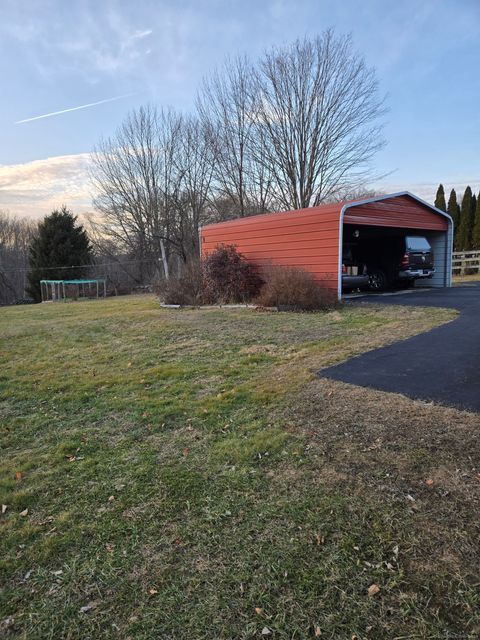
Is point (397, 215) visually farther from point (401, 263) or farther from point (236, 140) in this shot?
point (236, 140)

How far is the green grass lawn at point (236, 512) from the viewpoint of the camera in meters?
1.69

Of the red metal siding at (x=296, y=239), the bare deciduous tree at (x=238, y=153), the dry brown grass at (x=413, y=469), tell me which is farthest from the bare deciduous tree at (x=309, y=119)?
the dry brown grass at (x=413, y=469)

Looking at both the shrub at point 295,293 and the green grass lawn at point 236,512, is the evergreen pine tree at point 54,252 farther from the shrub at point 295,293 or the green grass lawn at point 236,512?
the green grass lawn at point 236,512

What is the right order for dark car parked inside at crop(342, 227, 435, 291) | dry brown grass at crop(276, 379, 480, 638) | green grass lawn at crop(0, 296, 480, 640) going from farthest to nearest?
dark car parked inside at crop(342, 227, 435, 291) < dry brown grass at crop(276, 379, 480, 638) < green grass lawn at crop(0, 296, 480, 640)

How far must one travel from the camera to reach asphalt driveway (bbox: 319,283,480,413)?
3.87m

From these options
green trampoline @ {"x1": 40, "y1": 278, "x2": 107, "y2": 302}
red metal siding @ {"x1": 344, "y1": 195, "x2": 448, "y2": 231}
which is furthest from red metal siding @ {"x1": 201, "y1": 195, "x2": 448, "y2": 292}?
green trampoline @ {"x1": 40, "y1": 278, "x2": 107, "y2": 302}

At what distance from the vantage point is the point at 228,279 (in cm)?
1216

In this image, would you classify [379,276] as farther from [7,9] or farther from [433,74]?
[7,9]

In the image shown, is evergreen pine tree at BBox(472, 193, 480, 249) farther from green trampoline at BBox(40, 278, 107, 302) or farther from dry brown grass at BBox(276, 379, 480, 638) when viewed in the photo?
dry brown grass at BBox(276, 379, 480, 638)

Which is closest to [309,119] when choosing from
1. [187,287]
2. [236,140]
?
[236,140]

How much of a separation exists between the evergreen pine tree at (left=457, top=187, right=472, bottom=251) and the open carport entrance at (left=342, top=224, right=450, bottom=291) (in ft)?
40.9

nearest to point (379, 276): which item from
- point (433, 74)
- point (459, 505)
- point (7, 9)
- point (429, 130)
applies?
point (429, 130)

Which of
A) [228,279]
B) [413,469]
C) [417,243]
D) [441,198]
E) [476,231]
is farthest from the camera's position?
[441,198]

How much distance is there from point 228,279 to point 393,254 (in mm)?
6606
